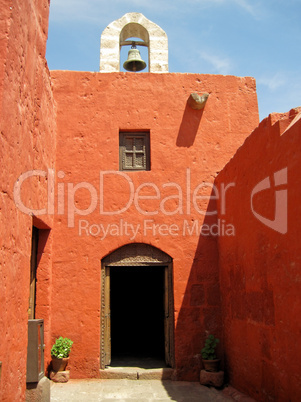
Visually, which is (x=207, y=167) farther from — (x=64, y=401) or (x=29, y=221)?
(x=64, y=401)

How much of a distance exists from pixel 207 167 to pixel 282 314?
10.6 ft

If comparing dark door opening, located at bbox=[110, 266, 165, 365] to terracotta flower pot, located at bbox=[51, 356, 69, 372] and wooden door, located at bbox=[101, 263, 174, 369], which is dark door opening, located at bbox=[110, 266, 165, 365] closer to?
wooden door, located at bbox=[101, 263, 174, 369]

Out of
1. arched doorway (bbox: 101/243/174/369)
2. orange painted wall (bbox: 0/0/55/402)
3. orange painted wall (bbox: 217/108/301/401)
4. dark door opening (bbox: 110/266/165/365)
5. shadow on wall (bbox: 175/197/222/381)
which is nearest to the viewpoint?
orange painted wall (bbox: 0/0/55/402)

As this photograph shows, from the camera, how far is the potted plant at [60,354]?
5935 millimetres

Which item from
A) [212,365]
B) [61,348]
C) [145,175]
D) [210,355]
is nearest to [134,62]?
[145,175]

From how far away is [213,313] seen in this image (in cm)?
645

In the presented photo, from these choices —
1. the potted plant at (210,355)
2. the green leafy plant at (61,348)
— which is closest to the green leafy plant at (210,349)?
the potted plant at (210,355)

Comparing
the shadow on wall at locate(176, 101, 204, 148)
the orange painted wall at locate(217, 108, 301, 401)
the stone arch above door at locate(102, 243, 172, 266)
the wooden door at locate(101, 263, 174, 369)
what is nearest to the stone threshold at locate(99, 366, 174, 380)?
the wooden door at locate(101, 263, 174, 369)

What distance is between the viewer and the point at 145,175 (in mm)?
6809

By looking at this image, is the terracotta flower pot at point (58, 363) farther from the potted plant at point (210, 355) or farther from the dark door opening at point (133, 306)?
the dark door opening at point (133, 306)

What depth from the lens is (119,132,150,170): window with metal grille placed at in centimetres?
693

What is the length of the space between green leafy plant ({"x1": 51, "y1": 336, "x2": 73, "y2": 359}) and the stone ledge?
2.07m

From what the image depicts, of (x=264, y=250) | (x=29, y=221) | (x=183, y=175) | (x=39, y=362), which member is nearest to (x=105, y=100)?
(x=183, y=175)

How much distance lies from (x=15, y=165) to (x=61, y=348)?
3.39m
